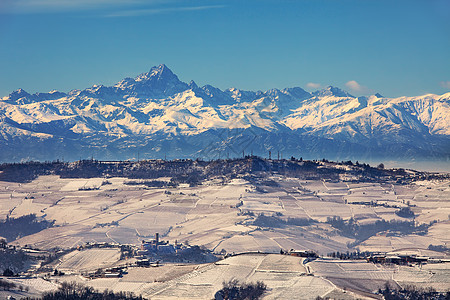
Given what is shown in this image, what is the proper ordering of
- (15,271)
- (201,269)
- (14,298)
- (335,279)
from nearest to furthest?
(14,298)
(335,279)
(201,269)
(15,271)

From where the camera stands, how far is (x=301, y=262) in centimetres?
17662

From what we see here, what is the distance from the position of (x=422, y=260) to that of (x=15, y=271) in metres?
83.8

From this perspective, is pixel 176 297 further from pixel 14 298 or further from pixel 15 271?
pixel 15 271

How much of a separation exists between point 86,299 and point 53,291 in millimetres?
9039

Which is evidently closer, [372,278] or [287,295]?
[287,295]

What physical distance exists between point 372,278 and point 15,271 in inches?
2938

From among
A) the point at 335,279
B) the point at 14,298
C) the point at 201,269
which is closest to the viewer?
the point at 14,298

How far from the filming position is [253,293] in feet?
501

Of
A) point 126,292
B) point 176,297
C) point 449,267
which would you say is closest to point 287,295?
point 176,297

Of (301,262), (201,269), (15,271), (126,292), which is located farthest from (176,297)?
(15,271)

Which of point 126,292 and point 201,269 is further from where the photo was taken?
point 201,269

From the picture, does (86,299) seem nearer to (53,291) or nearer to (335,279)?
(53,291)

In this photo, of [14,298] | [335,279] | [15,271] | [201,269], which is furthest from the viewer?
[15,271]

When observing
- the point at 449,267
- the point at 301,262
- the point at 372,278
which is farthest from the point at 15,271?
the point at 449,267
